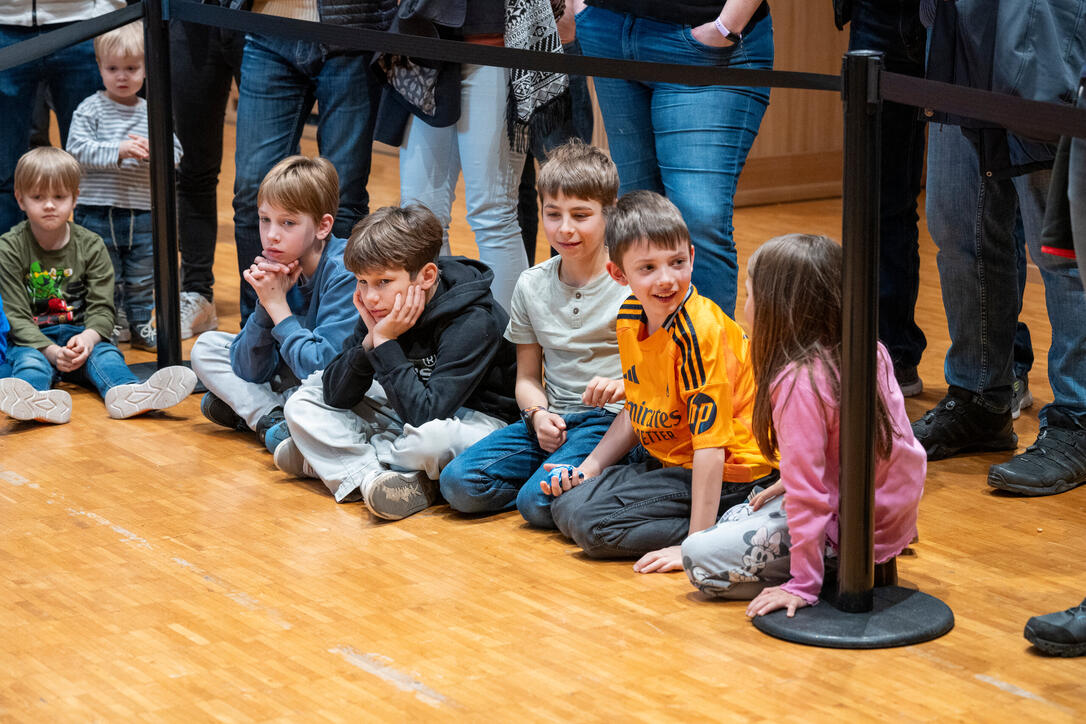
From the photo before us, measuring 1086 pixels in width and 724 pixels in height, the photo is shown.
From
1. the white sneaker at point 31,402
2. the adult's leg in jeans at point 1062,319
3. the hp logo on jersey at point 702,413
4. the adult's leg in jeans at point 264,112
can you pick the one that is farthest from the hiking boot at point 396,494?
the adult's leg in jeans at point 1062,319

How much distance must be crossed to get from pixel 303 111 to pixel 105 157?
0.76 meters

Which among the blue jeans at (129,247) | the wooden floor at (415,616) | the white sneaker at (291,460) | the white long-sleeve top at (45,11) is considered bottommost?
the wooden floor at (415,616)

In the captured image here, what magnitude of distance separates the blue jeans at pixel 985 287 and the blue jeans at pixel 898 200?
41 centimetres

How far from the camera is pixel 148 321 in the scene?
14.4ft

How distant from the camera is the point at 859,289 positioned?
224cm

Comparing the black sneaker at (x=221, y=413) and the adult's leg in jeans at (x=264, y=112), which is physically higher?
the adult's leg in jeans at (x=264, y=112)

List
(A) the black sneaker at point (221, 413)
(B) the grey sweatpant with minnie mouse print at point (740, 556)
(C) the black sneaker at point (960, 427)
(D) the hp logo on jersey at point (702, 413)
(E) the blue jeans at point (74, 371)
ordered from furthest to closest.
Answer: (E) the blue jeans at point (74, 371)
(A) the black sneaker at point (221, 413)
(C) the black sneaker at point (960, 427)
(D) the hp logo on jersey at point (702, 413)
(B) the grey sweatpant with minnie mouse print at point (740, 556)

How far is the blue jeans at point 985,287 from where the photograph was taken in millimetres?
3170

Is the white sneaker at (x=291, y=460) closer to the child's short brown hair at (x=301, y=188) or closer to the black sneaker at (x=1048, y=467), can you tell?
the child's short brown hair at (x=301, y=188)

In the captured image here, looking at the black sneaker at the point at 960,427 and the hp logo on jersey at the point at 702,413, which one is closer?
the hp logo on jersey at the point at 702,413

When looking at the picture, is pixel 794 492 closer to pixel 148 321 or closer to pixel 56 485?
pixel 56 485

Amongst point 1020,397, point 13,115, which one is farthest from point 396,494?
point 13,115

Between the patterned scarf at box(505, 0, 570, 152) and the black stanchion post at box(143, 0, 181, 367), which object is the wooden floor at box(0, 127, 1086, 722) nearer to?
the black stanchion post at box(143, 0, 181, 367)

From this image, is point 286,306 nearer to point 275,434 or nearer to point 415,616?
point 275,434
